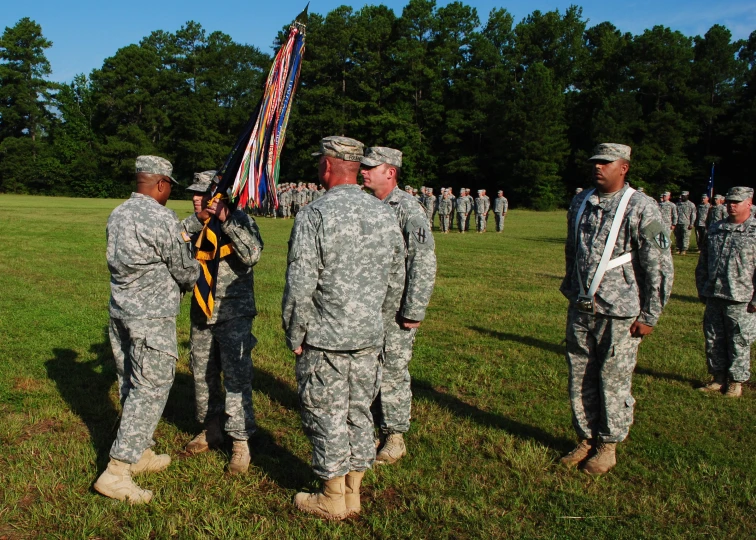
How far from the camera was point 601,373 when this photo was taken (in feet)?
15.7

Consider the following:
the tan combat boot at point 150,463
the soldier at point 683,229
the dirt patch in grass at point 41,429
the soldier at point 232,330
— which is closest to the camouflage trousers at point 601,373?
the soldier at point 232,330

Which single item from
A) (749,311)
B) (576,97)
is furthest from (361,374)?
(576,97)

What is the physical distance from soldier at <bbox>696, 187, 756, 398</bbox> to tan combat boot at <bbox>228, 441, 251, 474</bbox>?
4909 millimetres

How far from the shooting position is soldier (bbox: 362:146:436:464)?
16.0 feet

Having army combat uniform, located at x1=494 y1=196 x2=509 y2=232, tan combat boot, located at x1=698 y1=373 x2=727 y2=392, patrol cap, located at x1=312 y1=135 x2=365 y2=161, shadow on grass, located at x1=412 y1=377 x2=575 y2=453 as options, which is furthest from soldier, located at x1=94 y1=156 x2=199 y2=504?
army combat uniform, located at x1=494 y1=196 x2=509 y2=232

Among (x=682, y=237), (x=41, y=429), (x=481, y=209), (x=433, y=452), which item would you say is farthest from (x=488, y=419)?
(x=481, y=209)

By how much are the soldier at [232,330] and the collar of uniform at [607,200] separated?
8.19 feet

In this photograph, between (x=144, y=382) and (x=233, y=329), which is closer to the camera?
(x=144, y=382)

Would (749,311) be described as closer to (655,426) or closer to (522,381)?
(655,426)

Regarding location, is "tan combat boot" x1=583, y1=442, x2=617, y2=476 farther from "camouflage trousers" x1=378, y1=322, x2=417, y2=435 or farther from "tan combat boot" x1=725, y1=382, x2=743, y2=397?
"tan combat boot" x1=725, y1=382, x2=743, y2=397

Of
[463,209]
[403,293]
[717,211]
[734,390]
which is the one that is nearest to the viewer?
[403,293]

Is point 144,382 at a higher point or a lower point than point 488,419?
higher

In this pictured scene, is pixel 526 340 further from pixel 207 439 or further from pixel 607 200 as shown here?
pixel 207 439

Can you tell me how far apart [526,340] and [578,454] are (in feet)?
13.1
